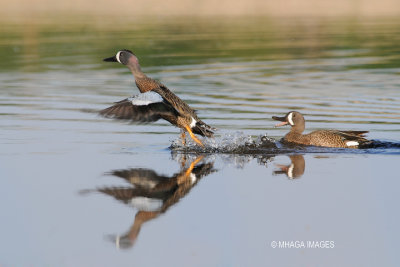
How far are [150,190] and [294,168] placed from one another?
2089 millimetres

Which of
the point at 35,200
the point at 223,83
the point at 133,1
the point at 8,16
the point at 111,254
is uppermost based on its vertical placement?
the point at 133,1

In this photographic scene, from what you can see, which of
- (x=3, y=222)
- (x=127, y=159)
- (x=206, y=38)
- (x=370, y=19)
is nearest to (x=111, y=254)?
(x=3, y=222)

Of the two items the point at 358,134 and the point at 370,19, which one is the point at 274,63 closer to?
the point at 358,134

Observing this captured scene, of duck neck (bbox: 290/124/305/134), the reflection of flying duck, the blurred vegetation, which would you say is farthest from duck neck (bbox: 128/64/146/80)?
the blurred vegetation

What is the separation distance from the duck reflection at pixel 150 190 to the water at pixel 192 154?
3 cm

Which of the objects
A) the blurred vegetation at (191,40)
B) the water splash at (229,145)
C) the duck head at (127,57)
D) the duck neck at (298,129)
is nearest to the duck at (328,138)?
the duck neck at (298,129)

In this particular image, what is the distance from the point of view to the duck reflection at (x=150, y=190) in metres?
8.04

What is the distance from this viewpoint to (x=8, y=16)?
43.8 meters

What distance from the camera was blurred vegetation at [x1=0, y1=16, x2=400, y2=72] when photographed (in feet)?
82.2

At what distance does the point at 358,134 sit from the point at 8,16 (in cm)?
3400

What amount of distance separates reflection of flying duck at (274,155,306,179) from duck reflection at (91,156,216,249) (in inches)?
32.8

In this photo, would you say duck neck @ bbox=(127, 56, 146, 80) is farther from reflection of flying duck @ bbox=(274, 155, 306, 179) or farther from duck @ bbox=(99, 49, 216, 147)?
reflection of flying duck @ bbox=(274, 155, 306, 179)

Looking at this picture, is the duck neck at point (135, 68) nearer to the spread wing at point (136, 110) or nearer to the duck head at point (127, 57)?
the duck head at point (127, 57)

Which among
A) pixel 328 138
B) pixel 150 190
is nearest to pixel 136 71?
pixel 328 138
